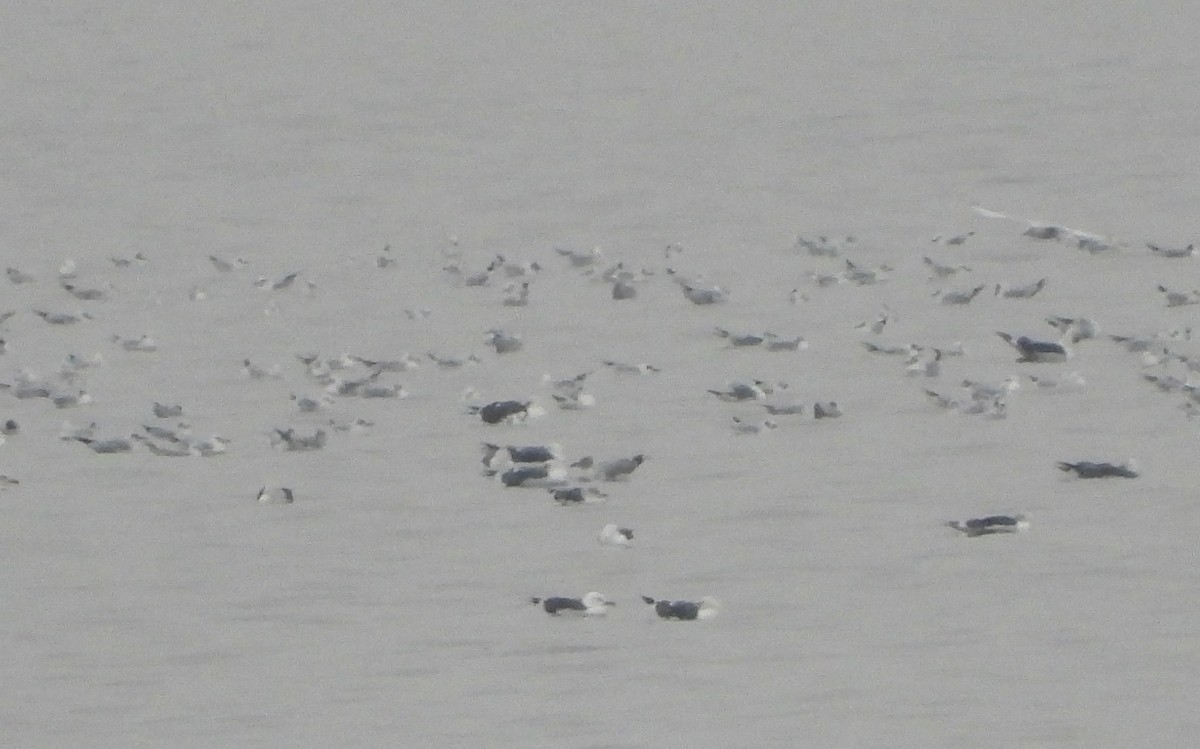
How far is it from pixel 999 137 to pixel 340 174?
7321 mm

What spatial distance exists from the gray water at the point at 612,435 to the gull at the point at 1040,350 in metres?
0.27

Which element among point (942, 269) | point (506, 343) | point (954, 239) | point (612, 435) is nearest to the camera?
point (612, 435)

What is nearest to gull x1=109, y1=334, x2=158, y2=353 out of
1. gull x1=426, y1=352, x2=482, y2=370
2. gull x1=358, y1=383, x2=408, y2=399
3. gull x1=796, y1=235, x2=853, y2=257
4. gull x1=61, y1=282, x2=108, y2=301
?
gull x1=61, y1=282, x2=108, y2=301

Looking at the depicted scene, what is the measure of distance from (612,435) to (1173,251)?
264 inches

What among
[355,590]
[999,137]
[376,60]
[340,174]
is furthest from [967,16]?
[355,590]

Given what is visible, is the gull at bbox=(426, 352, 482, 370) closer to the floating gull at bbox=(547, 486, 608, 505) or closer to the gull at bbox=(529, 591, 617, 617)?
the floating gull at bbox=(547, 486, 608, 505)

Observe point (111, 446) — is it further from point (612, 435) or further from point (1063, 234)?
point (1063, 234)

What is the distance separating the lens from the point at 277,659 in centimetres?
996

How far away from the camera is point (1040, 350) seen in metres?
15.5

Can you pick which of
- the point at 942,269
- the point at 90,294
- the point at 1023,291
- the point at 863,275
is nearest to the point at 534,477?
the point at 1023,291

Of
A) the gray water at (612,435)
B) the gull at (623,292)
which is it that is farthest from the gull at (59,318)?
the gull at (623,292)

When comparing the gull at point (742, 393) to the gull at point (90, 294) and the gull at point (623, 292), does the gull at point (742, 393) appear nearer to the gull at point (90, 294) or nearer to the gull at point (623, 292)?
the gull at point (623, 292)

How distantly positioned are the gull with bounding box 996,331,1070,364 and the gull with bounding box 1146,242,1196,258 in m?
3.48

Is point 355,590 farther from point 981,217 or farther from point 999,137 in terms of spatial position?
point 999,137
